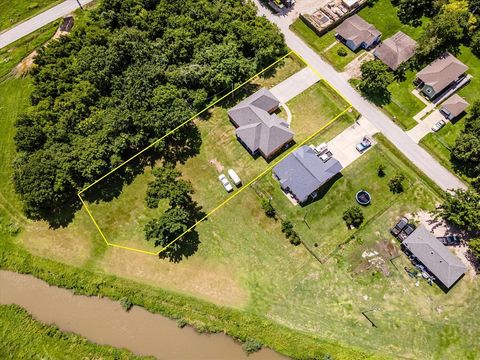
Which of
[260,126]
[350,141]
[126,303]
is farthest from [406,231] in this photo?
[126,303]

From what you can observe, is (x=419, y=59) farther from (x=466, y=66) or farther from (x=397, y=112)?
(x=397, y=112)

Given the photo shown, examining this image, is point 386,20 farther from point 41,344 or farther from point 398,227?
point 41,344

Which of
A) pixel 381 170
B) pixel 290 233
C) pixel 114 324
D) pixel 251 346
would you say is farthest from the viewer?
pixel 381 170

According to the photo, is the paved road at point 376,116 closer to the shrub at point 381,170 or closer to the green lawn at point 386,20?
the shrub at point 381,170

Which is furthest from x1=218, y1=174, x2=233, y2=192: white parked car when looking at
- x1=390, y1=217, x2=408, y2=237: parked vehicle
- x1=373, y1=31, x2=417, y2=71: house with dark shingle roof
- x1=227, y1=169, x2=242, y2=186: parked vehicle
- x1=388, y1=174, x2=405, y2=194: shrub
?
x1=373, y1=31, x2=417, y2=71: house with dark shingle roof

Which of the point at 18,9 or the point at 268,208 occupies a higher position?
the point at 18,9

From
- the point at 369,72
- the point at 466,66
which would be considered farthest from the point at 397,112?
the point at 466,66
